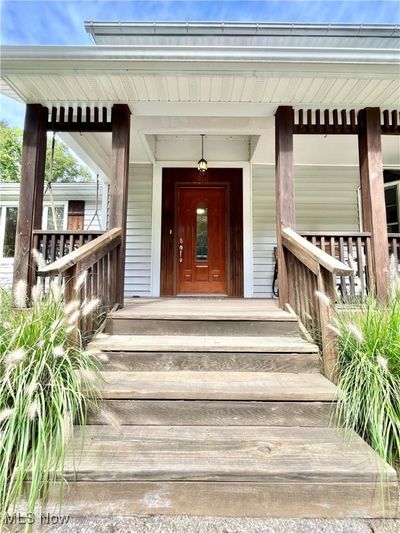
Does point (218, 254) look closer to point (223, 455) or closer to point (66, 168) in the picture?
point (223, 455)

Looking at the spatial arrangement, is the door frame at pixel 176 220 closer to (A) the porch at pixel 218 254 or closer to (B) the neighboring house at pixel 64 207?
(A) the porch at pixel 218 254

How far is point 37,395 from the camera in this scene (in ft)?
4.62

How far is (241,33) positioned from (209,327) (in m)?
5.79

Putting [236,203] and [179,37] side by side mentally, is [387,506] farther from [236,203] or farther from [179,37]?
[179,37]

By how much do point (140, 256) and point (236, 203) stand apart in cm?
194

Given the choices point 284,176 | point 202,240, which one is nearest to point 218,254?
point 202,240

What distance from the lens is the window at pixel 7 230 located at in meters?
6.79

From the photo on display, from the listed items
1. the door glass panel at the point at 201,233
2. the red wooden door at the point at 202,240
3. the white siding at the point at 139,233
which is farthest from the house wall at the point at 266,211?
the door glass panel at the point at 201,233

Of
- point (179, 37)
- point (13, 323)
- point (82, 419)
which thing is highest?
point (179, 37)

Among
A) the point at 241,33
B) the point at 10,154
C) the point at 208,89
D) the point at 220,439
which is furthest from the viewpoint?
the point at 10,154

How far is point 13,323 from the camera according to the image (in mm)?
1771

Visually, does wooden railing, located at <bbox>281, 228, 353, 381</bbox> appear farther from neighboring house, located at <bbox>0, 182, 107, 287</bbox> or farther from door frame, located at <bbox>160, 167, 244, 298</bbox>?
neighboring house, located at <bbox>0, 182, 107, 287</bbox>

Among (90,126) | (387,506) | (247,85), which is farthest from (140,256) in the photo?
(387,506)

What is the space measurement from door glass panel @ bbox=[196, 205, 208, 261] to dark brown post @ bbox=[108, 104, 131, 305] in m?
2.13
